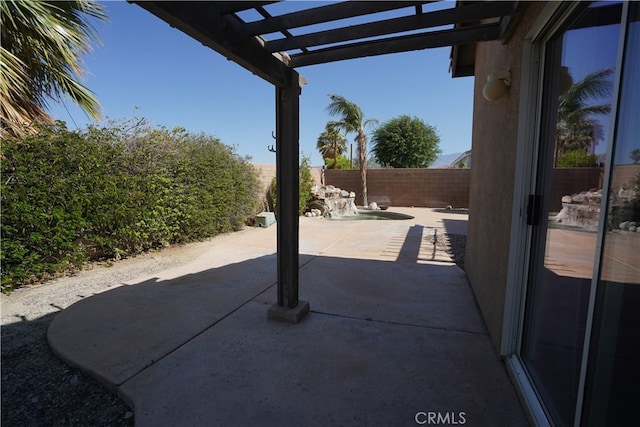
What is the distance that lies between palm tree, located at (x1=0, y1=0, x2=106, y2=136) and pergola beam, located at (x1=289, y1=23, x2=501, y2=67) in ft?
12.7

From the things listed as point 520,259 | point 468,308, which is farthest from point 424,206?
point 520,259

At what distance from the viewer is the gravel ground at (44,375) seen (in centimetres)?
174

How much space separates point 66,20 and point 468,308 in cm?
653

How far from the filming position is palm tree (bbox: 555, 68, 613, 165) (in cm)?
122

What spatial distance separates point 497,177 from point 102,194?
487cm

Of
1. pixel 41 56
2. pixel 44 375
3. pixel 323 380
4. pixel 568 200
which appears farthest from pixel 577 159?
pixel 41 56

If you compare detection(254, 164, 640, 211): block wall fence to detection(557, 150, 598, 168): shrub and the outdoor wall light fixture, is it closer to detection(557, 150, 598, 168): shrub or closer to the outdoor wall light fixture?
the outdoor wall light fixture

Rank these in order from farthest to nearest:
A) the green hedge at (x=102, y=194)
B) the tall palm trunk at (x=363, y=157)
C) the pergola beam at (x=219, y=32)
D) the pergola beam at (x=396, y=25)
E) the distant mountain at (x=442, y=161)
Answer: the distant mountain at (x=442, y=161), the tall palm trunk at (x=363, y=157), the green hedge at (x=102, y=194), the pergola beam at (x=396, y=25), the pergola beam at (x=219, y=32)

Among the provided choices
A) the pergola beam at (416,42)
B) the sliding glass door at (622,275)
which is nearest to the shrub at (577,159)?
the sliding glass door at (622,275)

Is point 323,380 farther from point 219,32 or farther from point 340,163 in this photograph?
point 340,163

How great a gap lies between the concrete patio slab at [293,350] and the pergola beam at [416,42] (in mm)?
2210

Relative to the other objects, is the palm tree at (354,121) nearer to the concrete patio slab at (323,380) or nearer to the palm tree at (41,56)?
the palm tree at (41,56)

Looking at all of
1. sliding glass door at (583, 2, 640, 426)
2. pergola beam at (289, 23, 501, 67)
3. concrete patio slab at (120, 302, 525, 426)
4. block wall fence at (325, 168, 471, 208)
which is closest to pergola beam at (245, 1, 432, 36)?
pergola beam at (289, 23, 501, 67)

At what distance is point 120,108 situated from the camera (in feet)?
16.4
